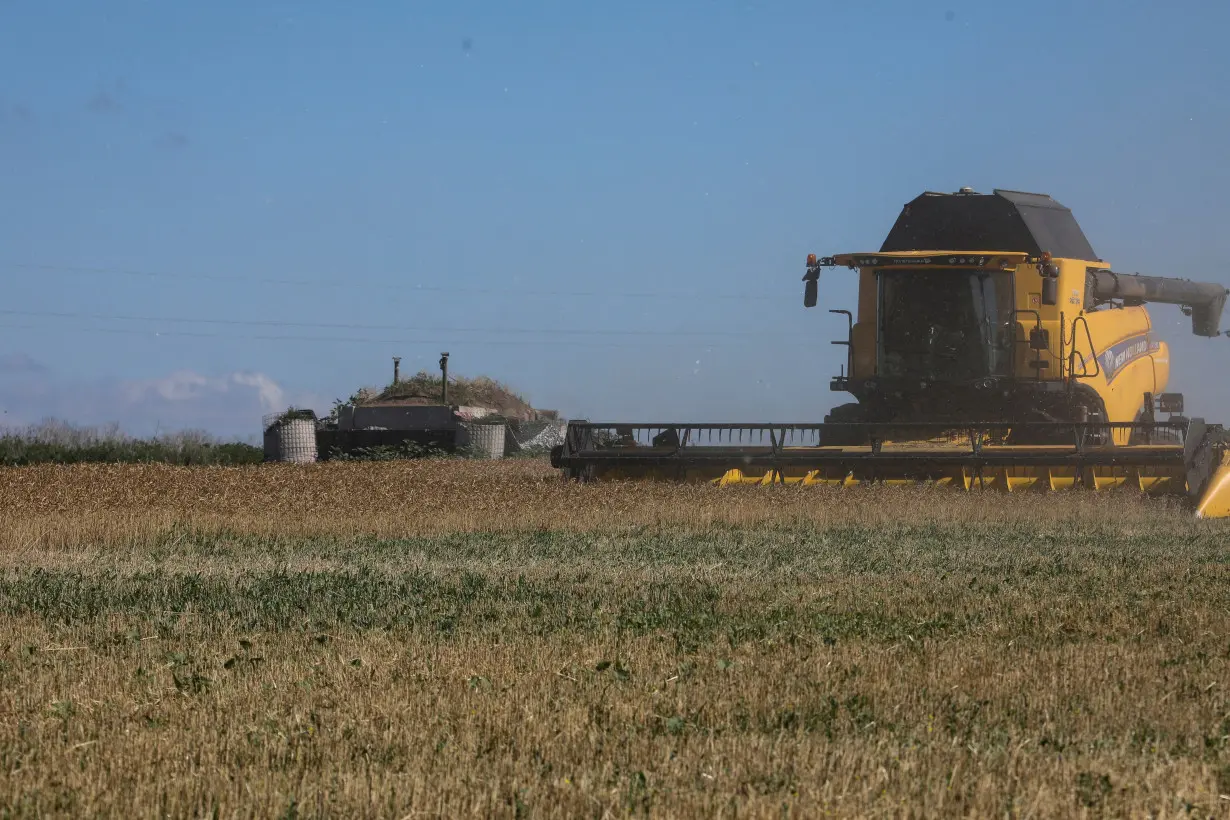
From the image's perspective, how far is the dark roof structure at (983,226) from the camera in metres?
19.7

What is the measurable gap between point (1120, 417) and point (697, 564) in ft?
32.9

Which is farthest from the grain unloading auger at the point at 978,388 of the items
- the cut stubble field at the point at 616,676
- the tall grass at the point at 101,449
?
the tall grass at the point at 101,449

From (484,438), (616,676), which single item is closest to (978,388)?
(616,676)

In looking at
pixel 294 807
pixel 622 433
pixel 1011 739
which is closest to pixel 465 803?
pixel 294 807

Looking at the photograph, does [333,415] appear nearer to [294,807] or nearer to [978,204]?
[978,204]

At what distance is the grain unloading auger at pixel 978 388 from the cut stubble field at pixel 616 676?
3.36 metres

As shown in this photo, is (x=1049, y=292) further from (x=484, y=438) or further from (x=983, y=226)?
(x=484, y=438)

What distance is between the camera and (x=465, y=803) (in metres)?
4.66

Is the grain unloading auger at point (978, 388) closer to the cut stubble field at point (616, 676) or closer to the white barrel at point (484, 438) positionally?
the cut stubble field at point (616, 676)

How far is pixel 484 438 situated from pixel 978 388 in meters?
21.1

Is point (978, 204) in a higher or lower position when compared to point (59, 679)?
higher

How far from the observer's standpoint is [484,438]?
38781mm

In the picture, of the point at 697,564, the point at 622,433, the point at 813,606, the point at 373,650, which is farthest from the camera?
the point at 622,433

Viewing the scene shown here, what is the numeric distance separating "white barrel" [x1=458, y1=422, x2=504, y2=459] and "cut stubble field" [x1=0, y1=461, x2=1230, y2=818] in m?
23.7
